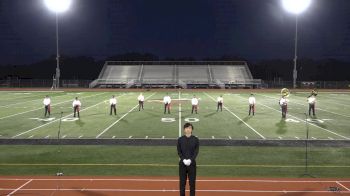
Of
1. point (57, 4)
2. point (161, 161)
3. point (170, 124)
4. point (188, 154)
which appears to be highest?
point (57, 4)

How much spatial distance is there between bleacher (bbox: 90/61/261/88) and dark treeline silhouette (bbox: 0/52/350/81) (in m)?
17.4

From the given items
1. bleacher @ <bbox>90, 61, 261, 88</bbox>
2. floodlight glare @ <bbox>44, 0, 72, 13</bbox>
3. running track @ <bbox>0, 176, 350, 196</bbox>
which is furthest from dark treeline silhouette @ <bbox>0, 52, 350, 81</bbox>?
running track @ <bbox>0, 176, 350, 196</bbox>

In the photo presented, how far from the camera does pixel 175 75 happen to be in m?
79.9

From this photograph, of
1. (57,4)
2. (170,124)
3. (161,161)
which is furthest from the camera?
(57,4)

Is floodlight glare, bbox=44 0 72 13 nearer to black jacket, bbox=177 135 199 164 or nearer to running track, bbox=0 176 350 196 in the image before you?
running track, bbox=0 176 350 196

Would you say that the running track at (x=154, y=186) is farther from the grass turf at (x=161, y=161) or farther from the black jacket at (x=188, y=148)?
the black jacket at (x=188, y=148)

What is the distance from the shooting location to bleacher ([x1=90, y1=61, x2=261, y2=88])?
7144 cm

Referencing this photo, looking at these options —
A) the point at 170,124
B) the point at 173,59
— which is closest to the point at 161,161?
the point at 170,124

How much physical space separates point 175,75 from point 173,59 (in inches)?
904

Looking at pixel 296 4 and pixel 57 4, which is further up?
pixel 57 4

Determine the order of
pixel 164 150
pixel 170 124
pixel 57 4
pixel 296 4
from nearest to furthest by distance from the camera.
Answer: pixel 164 150
pixel 170 124
pixel 296 4
pixel 57 4

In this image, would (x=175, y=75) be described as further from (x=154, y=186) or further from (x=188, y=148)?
(x=188, y=148)

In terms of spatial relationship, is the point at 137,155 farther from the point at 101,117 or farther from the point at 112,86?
the point at 112,86

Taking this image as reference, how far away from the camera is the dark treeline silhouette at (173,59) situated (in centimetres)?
10144
